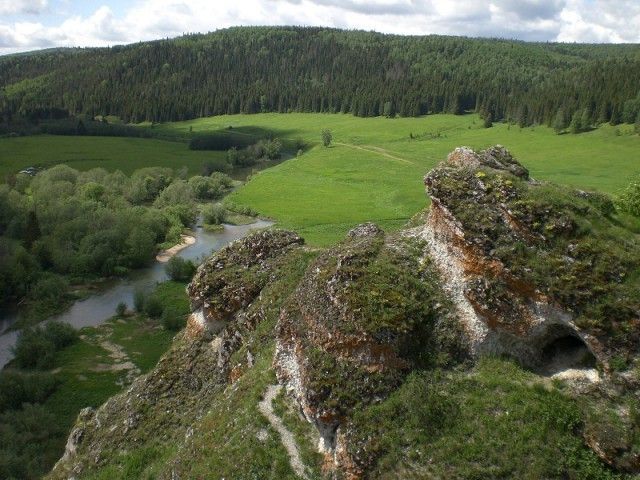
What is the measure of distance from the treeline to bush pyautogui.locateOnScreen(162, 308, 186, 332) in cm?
1340

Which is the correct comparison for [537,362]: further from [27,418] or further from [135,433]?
[27,418]

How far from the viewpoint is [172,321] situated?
54.6 metres

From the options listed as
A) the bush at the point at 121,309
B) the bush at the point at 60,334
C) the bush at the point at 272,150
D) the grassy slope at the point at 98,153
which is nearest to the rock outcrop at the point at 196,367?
the bush at the point at 60,334

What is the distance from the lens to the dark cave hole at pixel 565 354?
16.8 metres

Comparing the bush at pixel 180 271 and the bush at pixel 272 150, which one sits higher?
the bush at pixel 272 150

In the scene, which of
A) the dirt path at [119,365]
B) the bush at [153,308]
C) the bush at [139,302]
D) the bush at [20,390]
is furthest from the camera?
the bush at [139,302]

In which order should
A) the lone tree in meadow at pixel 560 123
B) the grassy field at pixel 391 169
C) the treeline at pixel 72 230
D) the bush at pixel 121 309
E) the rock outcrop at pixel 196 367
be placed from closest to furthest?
the rock outcrop at pixel 196 367 < the bush at pixel 121 309 < the treeline at pixel 72 230 < the grassy field at pixel 391 169 < the lone tree in meadow at pixel 560 123

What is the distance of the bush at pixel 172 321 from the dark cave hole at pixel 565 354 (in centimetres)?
4181

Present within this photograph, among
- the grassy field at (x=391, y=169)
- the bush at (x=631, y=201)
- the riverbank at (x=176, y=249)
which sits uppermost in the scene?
the bush at (x=631, y=201)

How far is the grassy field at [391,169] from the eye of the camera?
88812mm

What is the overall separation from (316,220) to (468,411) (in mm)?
71520

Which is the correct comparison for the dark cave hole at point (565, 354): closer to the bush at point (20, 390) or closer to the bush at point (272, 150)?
the bush at point (20, 390)

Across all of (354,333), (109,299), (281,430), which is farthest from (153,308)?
(354,333)

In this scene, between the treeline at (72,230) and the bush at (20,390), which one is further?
the treeline at (72,230)
